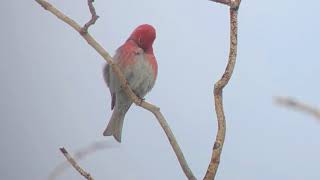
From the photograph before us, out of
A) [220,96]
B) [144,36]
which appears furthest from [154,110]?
[144,36]

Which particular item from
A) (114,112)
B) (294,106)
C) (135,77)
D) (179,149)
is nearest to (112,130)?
(114,112)

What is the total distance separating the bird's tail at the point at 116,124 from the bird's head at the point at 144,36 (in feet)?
0.98

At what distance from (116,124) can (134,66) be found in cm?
30

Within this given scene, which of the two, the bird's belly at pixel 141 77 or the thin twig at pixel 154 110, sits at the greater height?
the thin twig at pixel 154 110

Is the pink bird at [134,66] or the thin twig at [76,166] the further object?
the pink bird at [134,66]

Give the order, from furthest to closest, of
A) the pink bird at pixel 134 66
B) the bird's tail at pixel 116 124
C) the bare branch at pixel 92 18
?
the pink bird at pixel 134 66 → the bird's tail at pixel 116 124 → the bare branch at pixel 92 18

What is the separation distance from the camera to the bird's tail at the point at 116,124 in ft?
6.01

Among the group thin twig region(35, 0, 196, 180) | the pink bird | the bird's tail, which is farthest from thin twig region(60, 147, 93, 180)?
the pink bird

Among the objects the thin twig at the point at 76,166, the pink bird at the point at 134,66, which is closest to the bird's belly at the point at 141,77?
the pink bird at the point at 134,66

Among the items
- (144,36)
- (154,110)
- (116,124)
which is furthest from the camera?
(144,36)

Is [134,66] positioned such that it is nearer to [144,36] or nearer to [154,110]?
[144,36]

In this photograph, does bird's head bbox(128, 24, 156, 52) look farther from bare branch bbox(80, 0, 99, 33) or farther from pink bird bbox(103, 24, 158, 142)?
bare branch bbox(80, 0, 99, 33)

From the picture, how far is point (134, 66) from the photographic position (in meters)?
2.02

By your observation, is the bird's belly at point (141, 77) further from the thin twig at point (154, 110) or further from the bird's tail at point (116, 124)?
the thin twig at point (154, 110)
